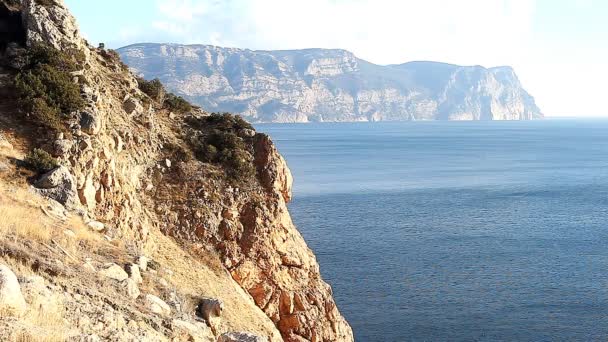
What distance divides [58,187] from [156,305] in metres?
7.76

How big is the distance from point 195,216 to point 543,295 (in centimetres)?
3736

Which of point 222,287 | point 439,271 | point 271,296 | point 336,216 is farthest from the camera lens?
point 336,216

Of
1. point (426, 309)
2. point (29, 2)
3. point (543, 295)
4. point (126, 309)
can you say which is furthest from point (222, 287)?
point (543, 295)

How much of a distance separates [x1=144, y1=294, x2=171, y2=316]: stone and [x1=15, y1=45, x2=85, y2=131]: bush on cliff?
1127 centimetres

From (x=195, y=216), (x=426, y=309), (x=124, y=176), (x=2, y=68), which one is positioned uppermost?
(x=2, y=68)

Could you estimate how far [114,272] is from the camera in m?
15.2

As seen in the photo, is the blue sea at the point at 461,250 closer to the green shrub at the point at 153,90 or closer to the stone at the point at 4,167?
the green shrub at the point at 153,90

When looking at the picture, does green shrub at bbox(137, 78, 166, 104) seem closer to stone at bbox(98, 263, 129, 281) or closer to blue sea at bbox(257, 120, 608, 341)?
stone at bbox(98, 263, 129, 281)

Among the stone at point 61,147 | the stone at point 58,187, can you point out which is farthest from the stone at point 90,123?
the stone at point 58,187

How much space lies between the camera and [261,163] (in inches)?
1299

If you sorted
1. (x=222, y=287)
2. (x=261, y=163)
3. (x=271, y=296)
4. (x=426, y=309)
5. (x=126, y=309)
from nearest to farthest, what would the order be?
(x=126, y=309) → (x=222, y=287) → (x=271, y=296) → (x=261, y=163) → (x=426, y=309)

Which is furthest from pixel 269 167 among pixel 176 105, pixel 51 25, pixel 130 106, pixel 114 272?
pixel 114 272

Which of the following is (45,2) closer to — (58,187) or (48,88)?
(48,88)

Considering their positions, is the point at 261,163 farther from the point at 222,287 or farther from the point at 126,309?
the point at 126,309
